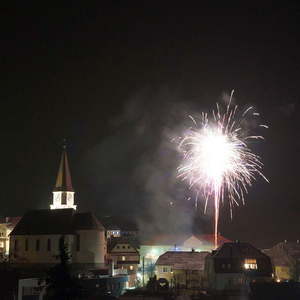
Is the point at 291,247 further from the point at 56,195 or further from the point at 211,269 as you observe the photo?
the point at 56,195

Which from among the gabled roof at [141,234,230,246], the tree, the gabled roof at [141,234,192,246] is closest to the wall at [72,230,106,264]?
the gabled roof at [141,234,230,246]

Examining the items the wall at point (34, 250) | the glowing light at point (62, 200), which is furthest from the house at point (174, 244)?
the wall at point (34, 250)

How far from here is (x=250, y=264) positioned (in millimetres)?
71812

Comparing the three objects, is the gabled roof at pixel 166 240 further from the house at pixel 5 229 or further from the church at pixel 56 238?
the house at pixel 5 229

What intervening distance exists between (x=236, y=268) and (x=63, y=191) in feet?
136

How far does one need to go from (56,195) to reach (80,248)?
53.2 feet

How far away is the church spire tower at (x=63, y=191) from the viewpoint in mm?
102688

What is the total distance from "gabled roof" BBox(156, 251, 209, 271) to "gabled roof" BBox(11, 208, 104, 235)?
1250 cm

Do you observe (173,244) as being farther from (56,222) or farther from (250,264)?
(250,264)

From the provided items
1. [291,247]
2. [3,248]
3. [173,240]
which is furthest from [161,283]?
Result: [3,248]

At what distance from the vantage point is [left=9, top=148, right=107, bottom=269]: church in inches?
3524

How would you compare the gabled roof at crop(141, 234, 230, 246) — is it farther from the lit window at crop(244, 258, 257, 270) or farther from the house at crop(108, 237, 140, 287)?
the lit window at crop(244, 258, 257, 270)

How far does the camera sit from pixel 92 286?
67.1 meters

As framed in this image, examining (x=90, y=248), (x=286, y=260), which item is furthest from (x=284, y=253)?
(x=90, y=248)
